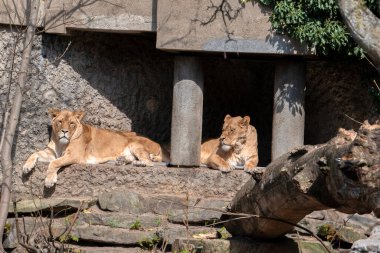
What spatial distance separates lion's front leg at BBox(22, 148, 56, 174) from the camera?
14.4 meters

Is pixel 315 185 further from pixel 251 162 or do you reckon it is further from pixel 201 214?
pixel 251 162

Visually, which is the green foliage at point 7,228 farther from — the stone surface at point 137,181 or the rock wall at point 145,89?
the rock wall at point 145,89

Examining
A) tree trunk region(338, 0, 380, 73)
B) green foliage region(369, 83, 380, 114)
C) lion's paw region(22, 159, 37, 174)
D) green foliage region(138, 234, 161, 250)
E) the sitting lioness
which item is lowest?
green foliage region(138, 234, 161, 250)

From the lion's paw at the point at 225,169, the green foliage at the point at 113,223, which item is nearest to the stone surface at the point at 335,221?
the lion's paw at the point at 225,169

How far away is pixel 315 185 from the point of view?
8523mm

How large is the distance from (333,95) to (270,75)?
1370 mm

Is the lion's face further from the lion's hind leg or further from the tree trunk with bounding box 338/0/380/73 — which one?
the tree trunk with bounding box 338/0/380/73

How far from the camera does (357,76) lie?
15016 mm

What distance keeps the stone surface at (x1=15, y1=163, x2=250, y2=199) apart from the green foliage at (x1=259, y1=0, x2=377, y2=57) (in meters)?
1.90

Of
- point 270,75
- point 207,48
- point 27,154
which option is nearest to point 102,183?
point 27,154

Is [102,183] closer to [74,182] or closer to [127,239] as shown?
[74,182]

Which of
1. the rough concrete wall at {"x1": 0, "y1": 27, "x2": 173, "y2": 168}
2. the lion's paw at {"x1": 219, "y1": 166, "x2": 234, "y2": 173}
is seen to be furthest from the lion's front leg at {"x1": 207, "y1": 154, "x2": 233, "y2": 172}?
the rough concrete wall at {"x1": 0, "y1": 27, "x2": 173, "y2": 168}

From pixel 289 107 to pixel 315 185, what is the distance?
5.67 m

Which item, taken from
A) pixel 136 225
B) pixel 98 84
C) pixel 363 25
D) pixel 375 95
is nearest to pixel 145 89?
pixel 98 84
